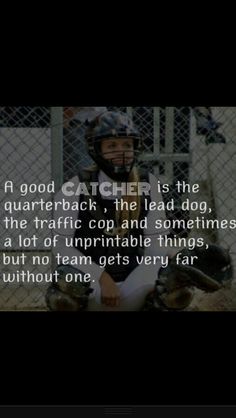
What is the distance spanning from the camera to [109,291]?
2.87 meters

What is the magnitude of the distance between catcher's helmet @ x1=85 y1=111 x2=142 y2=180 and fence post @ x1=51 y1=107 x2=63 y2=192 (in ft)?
0.47

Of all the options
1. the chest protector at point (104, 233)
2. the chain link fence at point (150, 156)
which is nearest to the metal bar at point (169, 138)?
the chain link fence at point (150, 156)

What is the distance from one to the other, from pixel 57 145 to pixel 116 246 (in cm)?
55

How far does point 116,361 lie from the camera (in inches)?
116

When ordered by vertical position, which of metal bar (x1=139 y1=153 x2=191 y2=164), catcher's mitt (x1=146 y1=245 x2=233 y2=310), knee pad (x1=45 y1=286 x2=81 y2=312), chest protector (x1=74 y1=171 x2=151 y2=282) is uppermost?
metal bar (x1=139 y1=153 x2=191 y2=164)

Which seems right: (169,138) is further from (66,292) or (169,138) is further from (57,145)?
(66,292)

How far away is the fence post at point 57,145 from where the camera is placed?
9.37 feet

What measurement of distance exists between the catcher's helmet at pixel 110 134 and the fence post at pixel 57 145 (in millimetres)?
142

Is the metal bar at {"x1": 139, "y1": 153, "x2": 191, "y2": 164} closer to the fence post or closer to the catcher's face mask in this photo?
the catcher's face mask

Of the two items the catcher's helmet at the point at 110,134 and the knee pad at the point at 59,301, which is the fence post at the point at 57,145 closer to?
the catcher's helmet at the point at 110,134

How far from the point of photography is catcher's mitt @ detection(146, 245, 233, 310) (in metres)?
2.86

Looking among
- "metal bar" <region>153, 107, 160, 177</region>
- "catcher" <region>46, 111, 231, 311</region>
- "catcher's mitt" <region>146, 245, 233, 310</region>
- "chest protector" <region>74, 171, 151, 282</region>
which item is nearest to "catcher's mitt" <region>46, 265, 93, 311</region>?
"catcher" <region>46, 111, 231, 311</region>

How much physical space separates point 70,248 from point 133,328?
49cm

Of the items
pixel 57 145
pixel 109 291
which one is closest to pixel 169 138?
pixel 57 145
